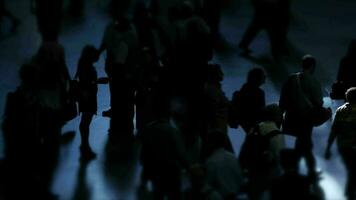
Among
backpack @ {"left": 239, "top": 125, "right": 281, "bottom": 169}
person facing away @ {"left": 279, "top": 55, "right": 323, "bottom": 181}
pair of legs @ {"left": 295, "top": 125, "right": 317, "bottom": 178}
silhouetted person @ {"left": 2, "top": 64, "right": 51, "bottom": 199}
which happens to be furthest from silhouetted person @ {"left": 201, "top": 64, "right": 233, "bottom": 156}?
silhouetted person @ {"left": 2, "top": 64, "right": 51, "bottom": 199}

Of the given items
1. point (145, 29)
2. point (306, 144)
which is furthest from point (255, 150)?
point (145, 29)

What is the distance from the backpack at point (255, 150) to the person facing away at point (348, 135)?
107 centimetres

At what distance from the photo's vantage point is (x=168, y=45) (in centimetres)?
1142

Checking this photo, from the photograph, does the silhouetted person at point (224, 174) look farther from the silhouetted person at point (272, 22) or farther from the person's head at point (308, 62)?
the silhouetted person at point (272, 22)

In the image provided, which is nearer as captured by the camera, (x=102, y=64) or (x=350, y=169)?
(x=350, y=169)

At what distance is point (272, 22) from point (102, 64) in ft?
10.6

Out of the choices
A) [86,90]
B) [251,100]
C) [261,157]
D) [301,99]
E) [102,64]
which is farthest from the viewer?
[102,64]

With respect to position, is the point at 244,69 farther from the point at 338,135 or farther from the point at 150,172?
the point at 150,172

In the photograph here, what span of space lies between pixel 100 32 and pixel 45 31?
6.10 feet

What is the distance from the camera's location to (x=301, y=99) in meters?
9.36

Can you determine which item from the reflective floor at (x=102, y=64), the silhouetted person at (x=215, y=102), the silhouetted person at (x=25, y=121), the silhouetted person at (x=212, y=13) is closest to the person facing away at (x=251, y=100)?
the silhouetted person at (x=215, y=102)

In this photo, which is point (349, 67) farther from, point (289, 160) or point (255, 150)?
point (289, 160)

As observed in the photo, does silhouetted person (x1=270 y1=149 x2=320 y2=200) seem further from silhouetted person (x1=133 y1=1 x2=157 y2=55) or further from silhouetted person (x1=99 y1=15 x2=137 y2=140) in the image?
silhouetted person (x1=133 y1=1 x2=157 y2=55)

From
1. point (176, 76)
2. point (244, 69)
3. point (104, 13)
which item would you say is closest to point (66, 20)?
point (104, 13)
